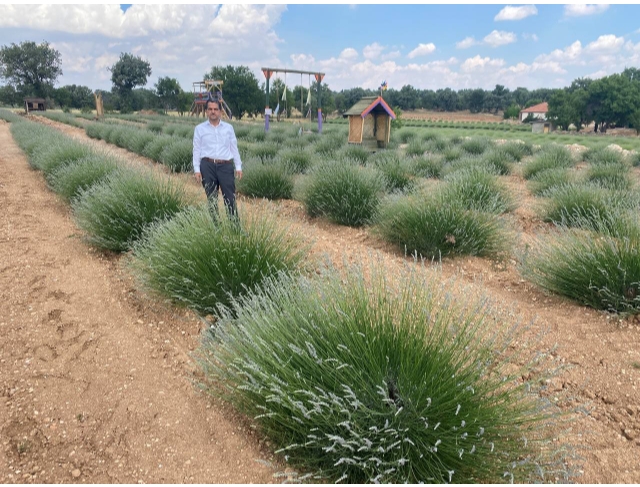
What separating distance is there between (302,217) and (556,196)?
4.06 m

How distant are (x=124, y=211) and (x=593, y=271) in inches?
189

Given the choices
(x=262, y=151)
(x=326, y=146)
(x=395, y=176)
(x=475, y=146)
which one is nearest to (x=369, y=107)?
(x=326, y=146)

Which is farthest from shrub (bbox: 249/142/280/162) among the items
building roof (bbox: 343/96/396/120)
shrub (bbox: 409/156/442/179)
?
shrub (bbox: 409/156/442/179)

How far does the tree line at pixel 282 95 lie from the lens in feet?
162

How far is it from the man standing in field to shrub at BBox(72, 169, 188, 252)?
19.2 inches

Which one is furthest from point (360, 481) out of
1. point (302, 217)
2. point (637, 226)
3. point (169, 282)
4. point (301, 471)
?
point (302, 217)

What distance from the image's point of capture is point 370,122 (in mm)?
15867

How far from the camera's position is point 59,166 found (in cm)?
903

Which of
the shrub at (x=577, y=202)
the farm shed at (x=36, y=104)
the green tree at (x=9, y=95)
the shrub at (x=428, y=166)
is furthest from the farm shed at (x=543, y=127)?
the green tree at (x=9, y=95)

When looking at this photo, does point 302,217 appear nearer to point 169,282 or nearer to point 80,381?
point 169,282

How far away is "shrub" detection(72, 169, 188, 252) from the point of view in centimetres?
525

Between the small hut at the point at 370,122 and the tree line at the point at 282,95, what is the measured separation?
35.0 feet

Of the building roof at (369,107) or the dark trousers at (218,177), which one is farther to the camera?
the building roof at (369,107)

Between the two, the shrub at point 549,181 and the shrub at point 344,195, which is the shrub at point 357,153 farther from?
the shrub at point 344,195
